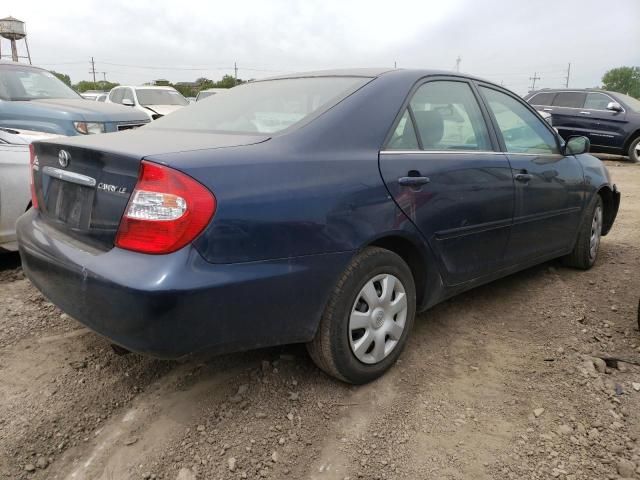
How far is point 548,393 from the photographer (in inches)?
99.7

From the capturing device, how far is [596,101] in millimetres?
12195

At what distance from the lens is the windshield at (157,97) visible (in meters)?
13.2

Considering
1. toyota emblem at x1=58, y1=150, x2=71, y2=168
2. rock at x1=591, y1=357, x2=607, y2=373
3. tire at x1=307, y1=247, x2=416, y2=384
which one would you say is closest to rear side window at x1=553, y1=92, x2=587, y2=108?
rock at x1=591, y1=357, x2=607, y2=373

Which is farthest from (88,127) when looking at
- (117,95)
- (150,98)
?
(117,95)

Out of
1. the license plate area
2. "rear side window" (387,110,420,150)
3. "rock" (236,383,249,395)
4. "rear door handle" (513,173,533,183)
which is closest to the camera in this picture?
the license plate area

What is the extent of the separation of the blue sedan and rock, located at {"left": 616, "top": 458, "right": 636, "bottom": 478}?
3.43 feet

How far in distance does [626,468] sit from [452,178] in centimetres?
150

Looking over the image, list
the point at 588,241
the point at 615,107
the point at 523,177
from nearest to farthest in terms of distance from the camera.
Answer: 1. the point at 523,177
2. the point at 588,241
3. the point at 615,107

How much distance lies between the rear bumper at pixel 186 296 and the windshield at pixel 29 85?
18.4 ft

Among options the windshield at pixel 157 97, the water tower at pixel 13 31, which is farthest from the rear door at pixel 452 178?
the water tower at pixel 13 31

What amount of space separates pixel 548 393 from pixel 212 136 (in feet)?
6.56

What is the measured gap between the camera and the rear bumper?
6.09ft

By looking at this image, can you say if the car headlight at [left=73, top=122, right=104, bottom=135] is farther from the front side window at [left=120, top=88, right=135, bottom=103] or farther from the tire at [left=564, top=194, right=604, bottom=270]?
the front side window at [left=120, top=88, right=135, bottom=103]

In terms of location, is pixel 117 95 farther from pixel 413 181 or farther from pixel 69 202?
pixel 413 181
